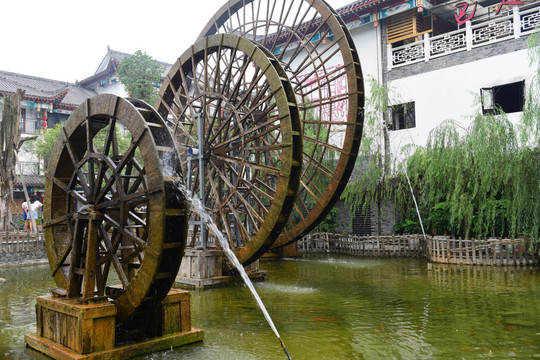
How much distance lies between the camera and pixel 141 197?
520 cm

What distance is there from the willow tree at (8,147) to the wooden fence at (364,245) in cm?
826

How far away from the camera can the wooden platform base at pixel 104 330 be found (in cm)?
466

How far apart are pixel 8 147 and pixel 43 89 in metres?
15.5

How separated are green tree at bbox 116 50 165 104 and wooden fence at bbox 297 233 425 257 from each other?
32.2 feet

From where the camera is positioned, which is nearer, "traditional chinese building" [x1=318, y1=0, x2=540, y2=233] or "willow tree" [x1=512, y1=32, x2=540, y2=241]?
"willow tree" [x1=512, y1=32, x2=540, y2=241]

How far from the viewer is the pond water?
5.00 m

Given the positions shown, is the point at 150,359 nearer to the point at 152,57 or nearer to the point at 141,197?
the point at 141,197

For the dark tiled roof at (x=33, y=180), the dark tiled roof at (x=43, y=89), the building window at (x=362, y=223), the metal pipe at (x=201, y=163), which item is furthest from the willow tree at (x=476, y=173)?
the dark tiled roof at (x=43, y=89)

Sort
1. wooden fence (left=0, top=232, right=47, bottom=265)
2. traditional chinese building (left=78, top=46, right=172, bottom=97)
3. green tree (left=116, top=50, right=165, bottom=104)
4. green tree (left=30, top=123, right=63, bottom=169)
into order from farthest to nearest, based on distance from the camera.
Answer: traditional chinese building (left=78, top=46, right=172, bottom=97) < green tree (left=30, top=123, right=63, bottom=169) < green tree (left=116, top=50, right=165, bottom=104) < wooden fence (left=0, top=232, right=47, bottom=265)

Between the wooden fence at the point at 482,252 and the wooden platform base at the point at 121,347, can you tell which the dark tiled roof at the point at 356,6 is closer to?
the wooden fence at the point at 482,252

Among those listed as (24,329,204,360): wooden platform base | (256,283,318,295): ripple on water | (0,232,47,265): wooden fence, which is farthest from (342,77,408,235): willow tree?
(24,329,204,360): wooden platform base

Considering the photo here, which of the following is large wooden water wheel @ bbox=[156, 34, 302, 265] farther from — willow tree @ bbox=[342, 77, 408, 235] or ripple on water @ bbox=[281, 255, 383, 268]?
willow tree @ bbox=[342, 77, 408, 235]

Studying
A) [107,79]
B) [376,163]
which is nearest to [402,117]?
[376,163]

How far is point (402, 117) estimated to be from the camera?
1634cm
